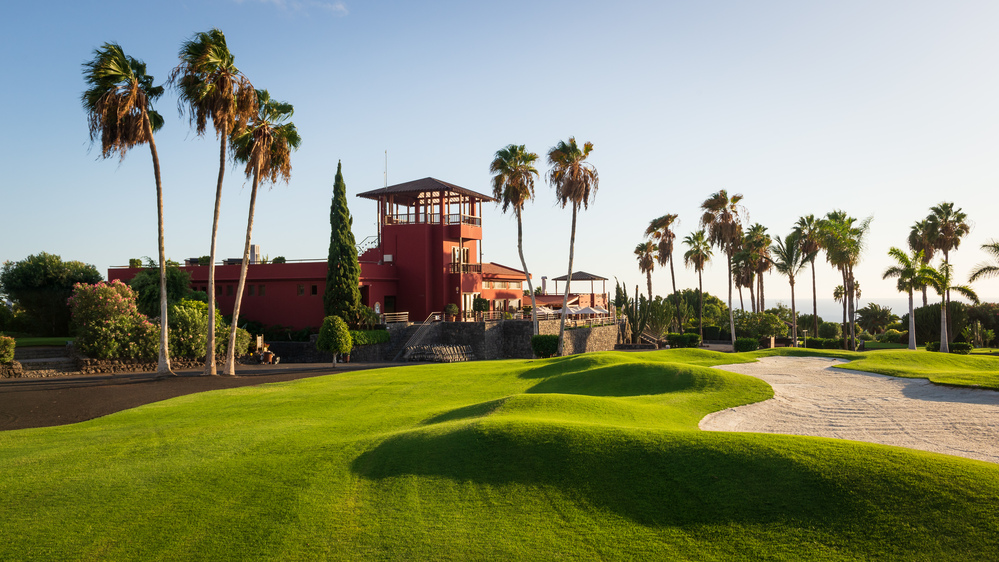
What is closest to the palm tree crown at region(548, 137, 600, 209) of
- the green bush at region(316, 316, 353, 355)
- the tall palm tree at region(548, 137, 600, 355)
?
the tall palm tree at region(548, 137, 600, 355)

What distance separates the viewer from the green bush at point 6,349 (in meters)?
22.8

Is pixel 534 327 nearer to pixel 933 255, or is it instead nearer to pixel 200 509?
pixel 200 509

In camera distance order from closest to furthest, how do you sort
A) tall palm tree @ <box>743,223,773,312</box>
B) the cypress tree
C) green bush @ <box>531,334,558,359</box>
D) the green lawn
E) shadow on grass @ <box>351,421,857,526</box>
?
the green lawn < shadow on grass @ <box>351,421,857,526</box> < the cypress tree < green bush @ <box>531,334,558,359</box> < tall palm tree @ <box>743,223,773,312</box>

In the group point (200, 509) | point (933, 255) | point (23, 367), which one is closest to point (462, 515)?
point (200, 509)

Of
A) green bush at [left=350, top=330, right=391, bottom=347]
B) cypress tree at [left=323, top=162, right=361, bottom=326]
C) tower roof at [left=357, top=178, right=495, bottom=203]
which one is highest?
tower roof at [left=357, top=178, right=495, bottom=203]

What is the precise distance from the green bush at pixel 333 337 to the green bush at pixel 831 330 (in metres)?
46.3

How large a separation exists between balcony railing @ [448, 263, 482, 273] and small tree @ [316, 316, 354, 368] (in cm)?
1293

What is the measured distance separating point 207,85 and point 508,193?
19833mm

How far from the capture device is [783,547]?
611 centimetres

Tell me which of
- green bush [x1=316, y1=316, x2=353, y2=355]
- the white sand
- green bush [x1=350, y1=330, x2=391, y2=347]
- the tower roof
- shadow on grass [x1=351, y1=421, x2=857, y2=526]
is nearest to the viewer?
shadow on grass [x1=351, y1=421, x2=857, y2=526]

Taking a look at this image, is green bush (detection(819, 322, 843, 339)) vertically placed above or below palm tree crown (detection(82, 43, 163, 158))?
below

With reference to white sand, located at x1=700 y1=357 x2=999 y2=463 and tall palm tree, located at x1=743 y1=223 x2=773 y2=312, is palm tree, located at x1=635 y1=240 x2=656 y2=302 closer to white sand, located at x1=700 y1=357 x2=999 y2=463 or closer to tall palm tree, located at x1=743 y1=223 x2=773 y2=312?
tall palm tree, located at x1=743 y1=223 x2=773 y2=312

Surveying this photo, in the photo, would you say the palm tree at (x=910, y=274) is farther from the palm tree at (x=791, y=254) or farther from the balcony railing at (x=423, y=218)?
the balcony railing at (x=423, y=218)

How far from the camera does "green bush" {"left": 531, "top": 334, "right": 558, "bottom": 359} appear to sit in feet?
117
